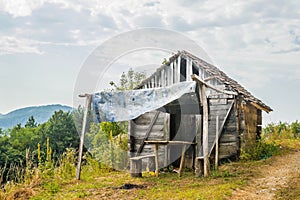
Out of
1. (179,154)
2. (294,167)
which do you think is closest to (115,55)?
(179,154)

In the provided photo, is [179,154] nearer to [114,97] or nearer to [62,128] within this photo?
[114,97]

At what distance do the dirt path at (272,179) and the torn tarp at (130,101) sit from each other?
2.98 metres

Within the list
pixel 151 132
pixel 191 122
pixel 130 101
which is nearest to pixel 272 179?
pixel 191 122

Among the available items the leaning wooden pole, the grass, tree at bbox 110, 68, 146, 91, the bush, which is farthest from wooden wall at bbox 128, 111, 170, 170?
tree at bbox 110, 68, 146, 91

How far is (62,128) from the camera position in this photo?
4038 cm

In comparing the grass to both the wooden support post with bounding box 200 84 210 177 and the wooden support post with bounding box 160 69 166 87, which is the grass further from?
the wooden support post with bounding box 160 69 166 87

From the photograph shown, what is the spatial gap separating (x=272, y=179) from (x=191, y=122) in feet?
12.5

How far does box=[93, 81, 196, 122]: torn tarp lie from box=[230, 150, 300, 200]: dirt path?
117 inches

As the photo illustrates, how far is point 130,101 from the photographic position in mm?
9906

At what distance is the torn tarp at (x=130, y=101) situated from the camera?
9359 mm

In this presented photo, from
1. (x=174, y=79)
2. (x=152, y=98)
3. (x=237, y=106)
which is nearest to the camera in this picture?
(x=152, y=98)

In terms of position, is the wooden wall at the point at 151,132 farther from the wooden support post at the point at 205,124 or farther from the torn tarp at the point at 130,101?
the wooden support post at the point at 205,124

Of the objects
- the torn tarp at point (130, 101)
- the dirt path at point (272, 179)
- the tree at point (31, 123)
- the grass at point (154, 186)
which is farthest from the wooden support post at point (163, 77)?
the tree at point (31, 123)

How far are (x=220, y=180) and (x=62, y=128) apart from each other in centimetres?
3377
